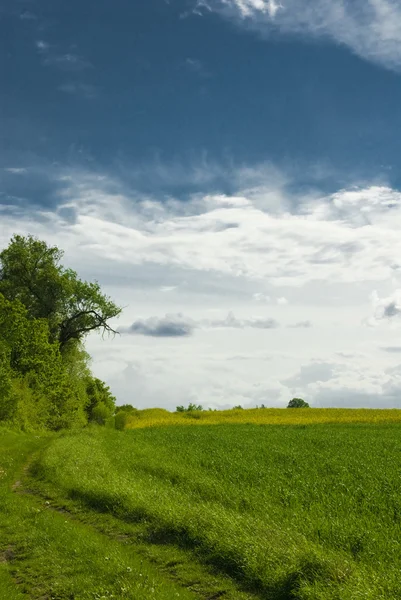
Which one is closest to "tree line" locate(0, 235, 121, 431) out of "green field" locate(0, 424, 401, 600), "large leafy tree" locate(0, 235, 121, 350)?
"large leafy tree" locate(0, 235, 121, 350)

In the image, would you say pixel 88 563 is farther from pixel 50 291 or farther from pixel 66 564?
pixel 50 291

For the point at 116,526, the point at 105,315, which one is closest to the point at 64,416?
the point at 105,315

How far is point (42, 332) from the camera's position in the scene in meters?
61.7

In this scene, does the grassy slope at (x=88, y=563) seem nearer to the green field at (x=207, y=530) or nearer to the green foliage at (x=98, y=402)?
the green field at (x=207, y=530)

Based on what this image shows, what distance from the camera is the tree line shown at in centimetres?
5828

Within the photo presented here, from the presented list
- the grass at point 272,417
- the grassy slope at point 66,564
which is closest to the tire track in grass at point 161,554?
the grassy slope at point 66,564

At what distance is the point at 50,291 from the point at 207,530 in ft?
192

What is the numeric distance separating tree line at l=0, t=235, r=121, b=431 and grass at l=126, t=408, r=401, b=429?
35.5ft

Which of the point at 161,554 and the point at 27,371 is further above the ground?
the point at 27,371

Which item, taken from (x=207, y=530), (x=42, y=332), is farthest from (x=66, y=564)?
(x=42, y=332)

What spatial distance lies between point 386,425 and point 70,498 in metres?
42.6

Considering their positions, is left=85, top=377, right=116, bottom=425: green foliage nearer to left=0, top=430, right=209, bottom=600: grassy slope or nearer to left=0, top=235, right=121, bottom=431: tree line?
left=0, top=235, right=121, bottom=431: tree line

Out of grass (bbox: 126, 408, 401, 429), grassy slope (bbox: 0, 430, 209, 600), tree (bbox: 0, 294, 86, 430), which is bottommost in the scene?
grassy slope (bbox: 0, 430, 209, 600)

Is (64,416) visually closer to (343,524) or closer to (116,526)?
(116,526)
